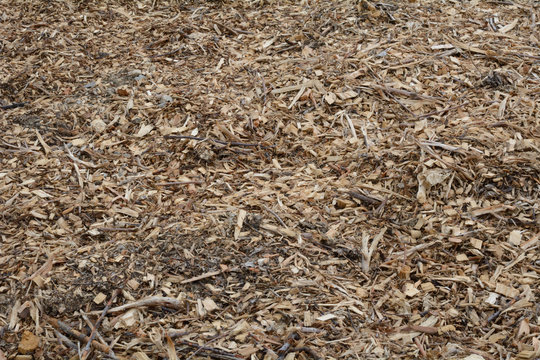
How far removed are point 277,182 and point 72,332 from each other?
1.54 metres

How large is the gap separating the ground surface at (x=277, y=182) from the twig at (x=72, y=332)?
0.04 feet

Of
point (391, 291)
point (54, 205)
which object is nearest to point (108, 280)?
point (54, 205)

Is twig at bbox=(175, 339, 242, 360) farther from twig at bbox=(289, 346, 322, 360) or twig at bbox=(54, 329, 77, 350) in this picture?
twig at bbox=(54, 329, 77, 350)

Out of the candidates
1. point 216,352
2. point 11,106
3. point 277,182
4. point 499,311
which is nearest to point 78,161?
A: point 11,106

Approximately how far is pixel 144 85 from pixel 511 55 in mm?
2893

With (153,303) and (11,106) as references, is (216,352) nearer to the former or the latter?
(153,303)

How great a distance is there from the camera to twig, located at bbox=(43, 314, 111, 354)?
9.09 feet

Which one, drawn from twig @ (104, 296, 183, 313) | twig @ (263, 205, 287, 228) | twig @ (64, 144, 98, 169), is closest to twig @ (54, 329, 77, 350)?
twig @ (104, 296, 183, 313)

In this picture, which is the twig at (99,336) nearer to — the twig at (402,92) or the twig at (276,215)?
the twig at (276,215)

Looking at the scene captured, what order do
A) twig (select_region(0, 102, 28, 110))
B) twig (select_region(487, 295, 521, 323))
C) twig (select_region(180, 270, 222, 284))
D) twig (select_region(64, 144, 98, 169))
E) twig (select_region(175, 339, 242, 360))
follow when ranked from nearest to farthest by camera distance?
twig (select_region(175, 339, 242, 360)) < twig (select_region(487, 295, 521, 323)) < twig (select_region(180, 270, 222, 284)) < twig (select_region(64, 144, 98, 169)) < twig (select_region(0, 102, 28, 110))

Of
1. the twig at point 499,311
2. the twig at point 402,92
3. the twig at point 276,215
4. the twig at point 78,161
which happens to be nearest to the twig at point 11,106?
the twig at point 78,161

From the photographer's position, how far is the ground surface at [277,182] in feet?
9.45

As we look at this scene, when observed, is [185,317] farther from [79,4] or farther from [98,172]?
[79,4]

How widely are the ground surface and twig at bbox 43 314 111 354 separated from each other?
0.04 ft
